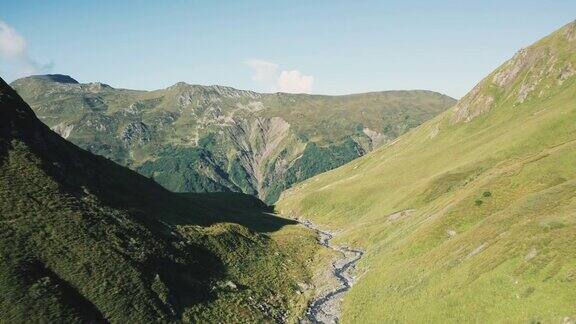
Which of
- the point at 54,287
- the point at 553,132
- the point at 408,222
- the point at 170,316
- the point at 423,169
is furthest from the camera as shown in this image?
the point at 423,169

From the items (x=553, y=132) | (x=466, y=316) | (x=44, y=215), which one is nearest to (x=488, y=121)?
(x=553, y=132)

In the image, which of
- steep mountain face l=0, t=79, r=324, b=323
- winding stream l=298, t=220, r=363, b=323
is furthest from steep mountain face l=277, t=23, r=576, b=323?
steep mountain face l=0, t=79, r=324, b=323

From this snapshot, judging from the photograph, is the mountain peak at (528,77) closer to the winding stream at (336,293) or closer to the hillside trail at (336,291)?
the hillside trail at (336,291)

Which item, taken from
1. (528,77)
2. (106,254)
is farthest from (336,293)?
(528,77)

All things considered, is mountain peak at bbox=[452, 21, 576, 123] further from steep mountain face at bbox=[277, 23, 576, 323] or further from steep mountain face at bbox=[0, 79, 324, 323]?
steep mountain face at bbox=[0, 79, 324, 323]

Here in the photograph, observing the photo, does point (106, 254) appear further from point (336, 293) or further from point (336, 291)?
point (336, 291)

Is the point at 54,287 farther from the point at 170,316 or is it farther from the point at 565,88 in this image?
the point at 565,88
